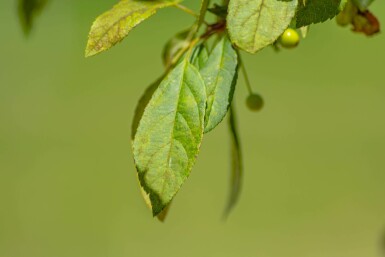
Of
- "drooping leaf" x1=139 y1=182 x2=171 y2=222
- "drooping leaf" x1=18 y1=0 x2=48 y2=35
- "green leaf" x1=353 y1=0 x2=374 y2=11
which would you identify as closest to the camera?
"drooping leaf" x1=139 y1=182 x2=171 y2=222

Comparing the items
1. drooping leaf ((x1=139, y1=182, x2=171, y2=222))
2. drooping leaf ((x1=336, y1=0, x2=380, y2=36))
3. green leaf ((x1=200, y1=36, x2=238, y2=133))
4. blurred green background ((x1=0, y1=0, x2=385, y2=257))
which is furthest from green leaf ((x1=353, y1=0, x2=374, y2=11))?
blurred green background ((x1=0, y1=0, x2=385, y2=257))

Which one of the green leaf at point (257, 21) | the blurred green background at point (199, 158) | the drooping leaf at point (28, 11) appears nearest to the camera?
the green leaf at point (257, 21)

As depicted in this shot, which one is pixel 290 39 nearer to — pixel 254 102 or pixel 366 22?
pixel 366 22

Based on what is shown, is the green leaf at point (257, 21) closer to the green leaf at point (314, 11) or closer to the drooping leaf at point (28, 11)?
the green leaf at point (314, 11)

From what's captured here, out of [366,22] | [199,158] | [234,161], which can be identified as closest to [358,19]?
[366,22]

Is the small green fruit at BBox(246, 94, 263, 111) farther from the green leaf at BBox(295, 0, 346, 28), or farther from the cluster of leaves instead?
the green leaf at BBox(295, 0, 346, 28)

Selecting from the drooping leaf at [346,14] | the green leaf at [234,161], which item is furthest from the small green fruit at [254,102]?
the drooping leaf at [346,14]

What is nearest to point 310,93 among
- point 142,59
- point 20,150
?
point 142,59
